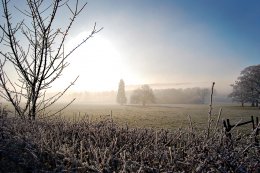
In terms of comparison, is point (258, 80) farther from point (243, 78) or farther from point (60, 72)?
point (60, 72)

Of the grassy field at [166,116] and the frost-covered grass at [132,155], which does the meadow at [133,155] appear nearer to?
the frost-covered grass at [132,155]

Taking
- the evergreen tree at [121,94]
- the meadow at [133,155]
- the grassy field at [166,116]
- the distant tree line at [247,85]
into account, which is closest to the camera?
the meadow at [133,155]

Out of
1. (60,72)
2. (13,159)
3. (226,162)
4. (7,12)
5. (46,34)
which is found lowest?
(13,159)

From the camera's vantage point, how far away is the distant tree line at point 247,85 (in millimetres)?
80950

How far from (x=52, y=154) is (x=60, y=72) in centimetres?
441

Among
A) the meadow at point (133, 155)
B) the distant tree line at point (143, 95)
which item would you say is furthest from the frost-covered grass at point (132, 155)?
the distant tree line at point (143, 95)

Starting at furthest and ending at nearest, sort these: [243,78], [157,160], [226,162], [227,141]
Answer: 1. [243,78]
2. [227,141]
3. [157,160]
4. [226,162]

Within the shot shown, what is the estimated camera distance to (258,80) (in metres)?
80.0

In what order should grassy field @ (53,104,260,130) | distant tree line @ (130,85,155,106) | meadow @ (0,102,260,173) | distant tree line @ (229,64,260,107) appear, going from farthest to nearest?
distant tree line @ (130,85,155,106), distant tree line @ (229,64,260,107), grassy field @ (53,104,260,130), meadow @ (0,102,260,173)

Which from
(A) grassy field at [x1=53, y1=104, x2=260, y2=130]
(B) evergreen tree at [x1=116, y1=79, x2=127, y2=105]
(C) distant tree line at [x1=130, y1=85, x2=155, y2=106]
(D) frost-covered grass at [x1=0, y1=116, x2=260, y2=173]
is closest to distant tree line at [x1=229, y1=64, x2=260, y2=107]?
(A) grassy field at [x1=53, y1=104, x2=260, y2=130]

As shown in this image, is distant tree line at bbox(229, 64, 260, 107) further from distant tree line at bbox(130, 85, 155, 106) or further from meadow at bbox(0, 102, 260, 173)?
meadow at bbox(0, 102, 260, 173)

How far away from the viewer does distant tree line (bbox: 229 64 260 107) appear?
80.9 m

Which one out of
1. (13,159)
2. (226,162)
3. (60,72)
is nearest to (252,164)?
(226,162)

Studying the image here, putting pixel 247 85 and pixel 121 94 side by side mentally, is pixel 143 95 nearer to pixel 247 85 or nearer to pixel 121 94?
pixel 121 94
